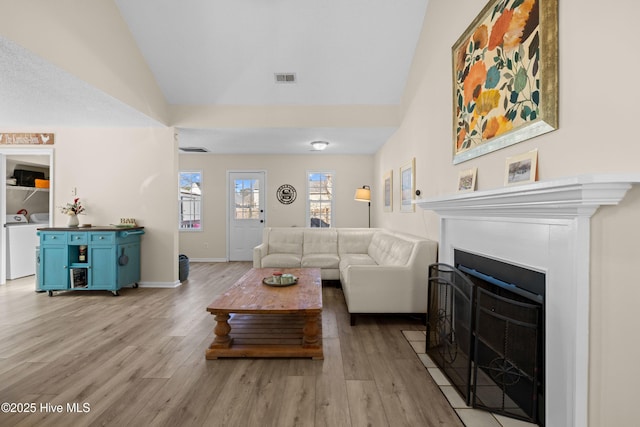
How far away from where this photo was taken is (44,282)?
4.09 m

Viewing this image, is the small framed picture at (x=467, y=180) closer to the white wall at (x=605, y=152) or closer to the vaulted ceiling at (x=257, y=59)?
the white wall at (x=605, y=152)

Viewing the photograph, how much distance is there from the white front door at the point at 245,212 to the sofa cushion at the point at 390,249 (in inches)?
121

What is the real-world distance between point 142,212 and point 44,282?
1.50 meters

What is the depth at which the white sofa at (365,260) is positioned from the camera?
3.06 meters

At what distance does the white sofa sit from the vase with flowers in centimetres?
263

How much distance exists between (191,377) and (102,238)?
9.82 ft

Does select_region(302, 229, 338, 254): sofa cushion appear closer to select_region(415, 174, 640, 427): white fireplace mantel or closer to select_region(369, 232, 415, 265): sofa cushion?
select_region(369, 232, 415, 265): sofa cushion

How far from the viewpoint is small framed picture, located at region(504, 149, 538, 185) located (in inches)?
65.7

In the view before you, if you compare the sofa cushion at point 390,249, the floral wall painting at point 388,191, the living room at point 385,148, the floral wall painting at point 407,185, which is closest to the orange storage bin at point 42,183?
the living room at point 385,148

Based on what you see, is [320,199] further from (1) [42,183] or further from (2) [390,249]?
(1) [42,183]

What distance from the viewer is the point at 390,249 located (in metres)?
3.86

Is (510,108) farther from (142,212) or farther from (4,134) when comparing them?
(4,134)

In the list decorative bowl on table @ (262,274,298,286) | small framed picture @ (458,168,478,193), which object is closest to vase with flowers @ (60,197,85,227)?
decorative bowl on table @ (262,274,298,286)

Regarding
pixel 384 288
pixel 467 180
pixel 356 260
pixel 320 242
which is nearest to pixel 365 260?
pixel 356 260
